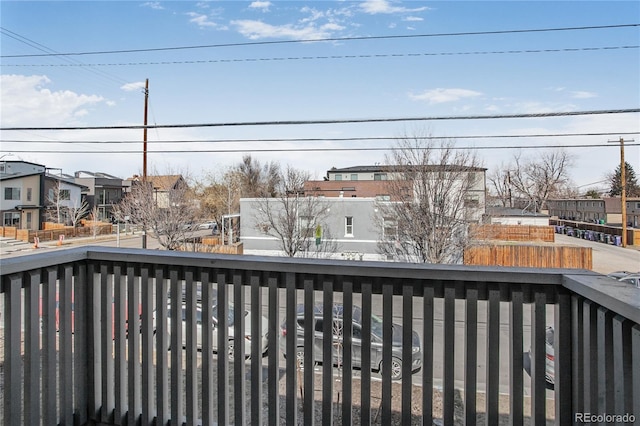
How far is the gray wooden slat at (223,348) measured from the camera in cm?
122

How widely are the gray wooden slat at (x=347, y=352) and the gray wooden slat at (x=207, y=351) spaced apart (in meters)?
0.45

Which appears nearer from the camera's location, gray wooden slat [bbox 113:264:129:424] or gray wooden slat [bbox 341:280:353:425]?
gray wooden slat [bbox 341:280:353:425]

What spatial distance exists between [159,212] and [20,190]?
6154mm

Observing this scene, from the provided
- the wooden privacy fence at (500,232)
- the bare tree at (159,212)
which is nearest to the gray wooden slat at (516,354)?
the wooden privacy fence at (500,232)

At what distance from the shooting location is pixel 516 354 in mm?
1033

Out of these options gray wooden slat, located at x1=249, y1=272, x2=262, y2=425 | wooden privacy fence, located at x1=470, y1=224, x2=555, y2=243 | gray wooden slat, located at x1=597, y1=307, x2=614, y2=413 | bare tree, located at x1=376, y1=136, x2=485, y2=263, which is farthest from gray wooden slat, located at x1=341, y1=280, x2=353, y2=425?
bare tree, located at x1=376, y1=136, x2=485, y2=263

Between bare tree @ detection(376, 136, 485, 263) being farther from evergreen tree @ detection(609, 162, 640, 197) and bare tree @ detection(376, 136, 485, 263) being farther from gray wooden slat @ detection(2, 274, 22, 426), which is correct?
gray wooden slat @ detection(2, 274, 22, 426)

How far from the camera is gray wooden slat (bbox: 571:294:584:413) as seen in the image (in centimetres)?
91

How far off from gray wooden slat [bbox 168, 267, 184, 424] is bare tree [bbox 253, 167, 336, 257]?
34.6 ft

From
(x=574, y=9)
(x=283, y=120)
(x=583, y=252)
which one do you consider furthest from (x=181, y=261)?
(x=583, y=252)

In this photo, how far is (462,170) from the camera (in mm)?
9625

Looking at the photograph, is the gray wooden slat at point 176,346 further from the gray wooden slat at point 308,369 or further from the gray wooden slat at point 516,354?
the gray wooden slat at point 516,354

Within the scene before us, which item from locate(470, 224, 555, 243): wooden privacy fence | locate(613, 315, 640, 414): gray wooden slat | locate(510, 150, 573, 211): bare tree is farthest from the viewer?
locate(470, 224, 555, 243): wooden privacy fence

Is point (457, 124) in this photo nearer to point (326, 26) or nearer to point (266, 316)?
point (326, 26)
